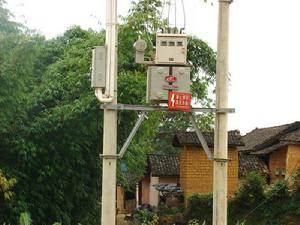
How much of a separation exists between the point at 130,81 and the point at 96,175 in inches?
102

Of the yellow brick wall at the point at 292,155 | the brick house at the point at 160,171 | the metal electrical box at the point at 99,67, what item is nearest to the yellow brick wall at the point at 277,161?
the yellow brick wall at the point at 292,155

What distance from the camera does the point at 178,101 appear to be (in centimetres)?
602

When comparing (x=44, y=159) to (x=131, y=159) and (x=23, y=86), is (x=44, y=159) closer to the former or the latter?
(x=23, y=86)

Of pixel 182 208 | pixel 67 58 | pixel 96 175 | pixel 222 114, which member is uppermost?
pixel 67 58

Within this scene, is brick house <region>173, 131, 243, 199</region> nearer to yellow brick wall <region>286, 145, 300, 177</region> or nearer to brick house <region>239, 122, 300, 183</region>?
brick house <region>239, 122, 300, 183</region>

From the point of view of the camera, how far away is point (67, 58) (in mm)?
13344

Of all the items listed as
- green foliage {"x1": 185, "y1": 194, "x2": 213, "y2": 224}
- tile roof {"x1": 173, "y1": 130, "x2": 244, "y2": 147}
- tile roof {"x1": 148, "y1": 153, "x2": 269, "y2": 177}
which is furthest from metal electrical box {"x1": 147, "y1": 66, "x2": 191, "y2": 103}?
tile roof {"x1": 148, "y1": 153, "x2": 269, "y2": 177}

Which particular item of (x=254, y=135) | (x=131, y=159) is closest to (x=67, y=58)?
(x=131, y=159)

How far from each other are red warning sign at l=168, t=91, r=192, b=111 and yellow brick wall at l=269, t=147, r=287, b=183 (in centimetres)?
2032

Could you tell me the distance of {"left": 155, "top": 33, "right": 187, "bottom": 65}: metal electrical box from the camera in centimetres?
607

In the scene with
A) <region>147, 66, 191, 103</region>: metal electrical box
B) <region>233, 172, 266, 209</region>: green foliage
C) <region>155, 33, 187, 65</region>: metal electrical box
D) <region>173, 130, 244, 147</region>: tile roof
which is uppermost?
<region>155, 33, 187, 65</region>: metal electrical box

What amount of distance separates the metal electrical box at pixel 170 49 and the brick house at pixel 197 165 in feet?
52.6

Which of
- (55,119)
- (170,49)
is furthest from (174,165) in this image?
(170,49)

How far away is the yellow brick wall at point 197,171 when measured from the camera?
22406mm
